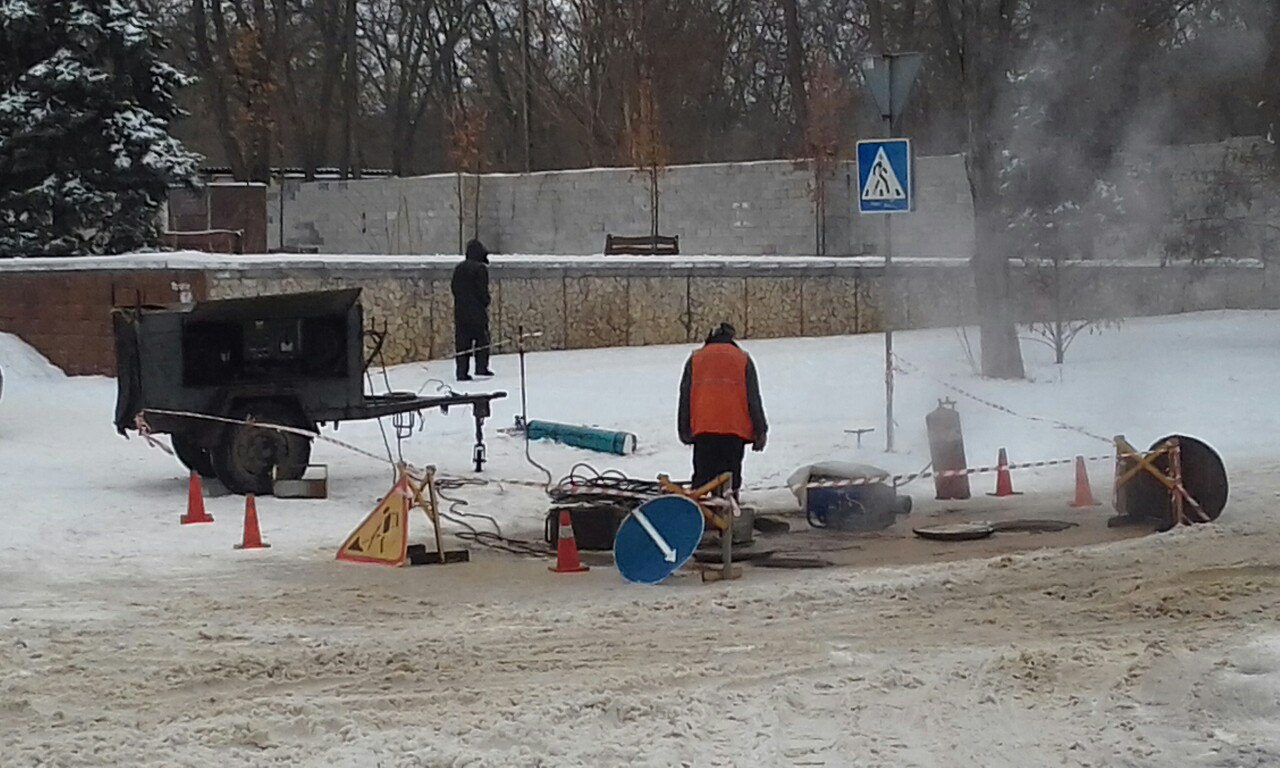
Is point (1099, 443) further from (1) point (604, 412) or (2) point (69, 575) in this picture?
(2) point (69, 575)

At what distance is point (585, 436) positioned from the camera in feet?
53.5

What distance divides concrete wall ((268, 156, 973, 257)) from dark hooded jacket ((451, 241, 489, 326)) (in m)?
13.1

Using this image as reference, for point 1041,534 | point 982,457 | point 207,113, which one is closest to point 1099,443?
point 982,457

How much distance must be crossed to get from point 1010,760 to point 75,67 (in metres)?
24.2

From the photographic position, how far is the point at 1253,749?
6262mm

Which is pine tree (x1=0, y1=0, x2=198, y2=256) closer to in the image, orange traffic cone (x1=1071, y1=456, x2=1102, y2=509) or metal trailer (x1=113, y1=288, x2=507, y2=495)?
metal trailer (x1=113, y1=288, x2=507, y2=495)

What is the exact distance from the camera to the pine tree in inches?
1070

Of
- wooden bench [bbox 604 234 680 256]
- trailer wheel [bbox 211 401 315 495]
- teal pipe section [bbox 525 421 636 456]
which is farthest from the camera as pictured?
wooden bench [bbox 604 234 680 256]

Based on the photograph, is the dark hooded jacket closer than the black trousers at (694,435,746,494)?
No

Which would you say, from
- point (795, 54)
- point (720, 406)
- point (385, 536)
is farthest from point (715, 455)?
point (795, 54)

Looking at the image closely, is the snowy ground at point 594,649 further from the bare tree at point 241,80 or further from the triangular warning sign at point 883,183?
the bare tree at point 241,80

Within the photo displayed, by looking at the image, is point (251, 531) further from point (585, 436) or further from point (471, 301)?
point (471, 301)

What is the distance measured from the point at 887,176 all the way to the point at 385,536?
223 inches

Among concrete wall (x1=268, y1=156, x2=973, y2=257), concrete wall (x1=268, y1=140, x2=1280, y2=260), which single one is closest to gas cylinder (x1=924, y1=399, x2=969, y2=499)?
concrete wall (x1=268, y1=140, x2=1280, y2=260)
